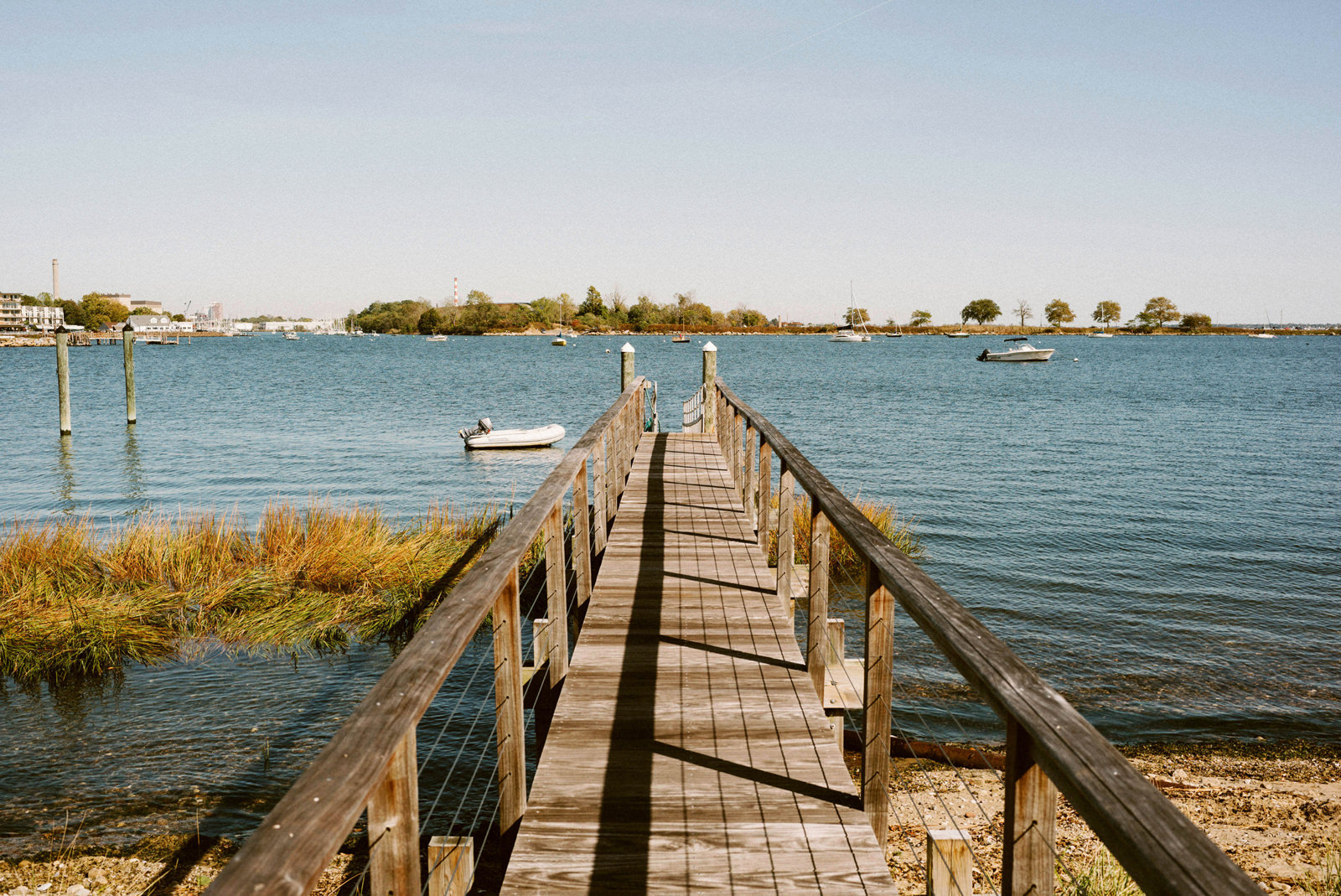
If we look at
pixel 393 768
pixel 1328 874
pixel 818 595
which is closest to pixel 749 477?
pixel 818 595

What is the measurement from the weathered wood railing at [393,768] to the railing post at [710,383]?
12079 mm

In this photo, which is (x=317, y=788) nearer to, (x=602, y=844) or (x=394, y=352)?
(x=602, y=844)

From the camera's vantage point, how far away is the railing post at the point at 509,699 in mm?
2967

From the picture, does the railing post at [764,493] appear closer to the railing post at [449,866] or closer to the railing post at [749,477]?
the railing post at [749,477]

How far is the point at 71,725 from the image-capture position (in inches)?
305

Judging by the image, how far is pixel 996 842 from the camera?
18.8 feet

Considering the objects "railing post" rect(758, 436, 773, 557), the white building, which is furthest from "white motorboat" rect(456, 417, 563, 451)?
the white building

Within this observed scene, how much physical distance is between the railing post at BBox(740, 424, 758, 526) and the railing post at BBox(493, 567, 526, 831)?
5.30 metres

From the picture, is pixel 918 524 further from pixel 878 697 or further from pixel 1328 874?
pixel 878 697

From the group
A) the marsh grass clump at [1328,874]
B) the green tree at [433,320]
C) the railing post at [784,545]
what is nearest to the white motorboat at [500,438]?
the railing post at [784,545]

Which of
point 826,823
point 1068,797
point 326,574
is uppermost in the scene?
point 1068,797

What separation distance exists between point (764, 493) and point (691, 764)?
11.7 ft

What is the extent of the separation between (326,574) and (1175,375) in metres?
80.8

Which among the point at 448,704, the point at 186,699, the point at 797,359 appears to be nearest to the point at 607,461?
the point at 448,704
